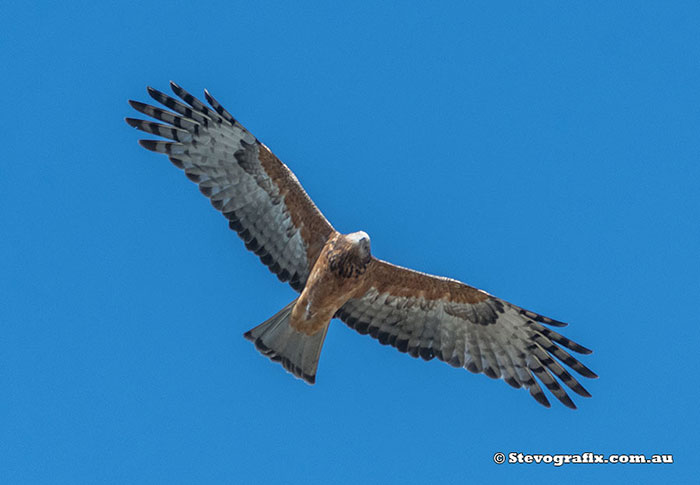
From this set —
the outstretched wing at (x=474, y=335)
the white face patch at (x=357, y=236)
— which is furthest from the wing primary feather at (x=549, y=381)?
the white face patch at (x=357, y=236)

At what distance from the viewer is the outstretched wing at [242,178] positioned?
39.6 ft

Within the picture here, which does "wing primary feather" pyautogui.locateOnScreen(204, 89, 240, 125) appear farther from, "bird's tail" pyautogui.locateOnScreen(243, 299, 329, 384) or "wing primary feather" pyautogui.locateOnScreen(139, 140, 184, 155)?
"bird's tail" pyautogui.locateOnScreen(243, 299, 329, 384)

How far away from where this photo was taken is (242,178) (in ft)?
40.2

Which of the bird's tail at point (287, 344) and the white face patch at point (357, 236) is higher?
the white face patch at point (357, 236)

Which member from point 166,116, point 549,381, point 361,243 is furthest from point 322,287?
point 549,381

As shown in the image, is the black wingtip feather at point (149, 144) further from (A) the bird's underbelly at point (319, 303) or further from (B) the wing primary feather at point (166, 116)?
(A) the bird's underbelly at point (319, 303)

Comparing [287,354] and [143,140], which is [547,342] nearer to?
[287,354]

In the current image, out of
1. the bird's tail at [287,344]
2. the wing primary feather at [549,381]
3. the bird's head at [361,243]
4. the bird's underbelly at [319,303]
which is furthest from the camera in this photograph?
the wing primary feather at [549,381]

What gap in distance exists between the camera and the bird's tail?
12.2 metres

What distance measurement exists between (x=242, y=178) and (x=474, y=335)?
10.8ft

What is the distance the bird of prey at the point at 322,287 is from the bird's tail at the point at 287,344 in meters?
0.01

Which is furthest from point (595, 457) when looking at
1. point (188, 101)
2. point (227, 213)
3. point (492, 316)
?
point (188, 101)

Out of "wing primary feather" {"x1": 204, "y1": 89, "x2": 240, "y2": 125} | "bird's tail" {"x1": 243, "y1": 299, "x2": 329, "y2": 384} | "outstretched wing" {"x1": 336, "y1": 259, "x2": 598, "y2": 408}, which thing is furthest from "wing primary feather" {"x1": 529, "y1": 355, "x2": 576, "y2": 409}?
"wing primary feather" {"x1": 204, "y1": 89, "x2": 240, "y2": 125}

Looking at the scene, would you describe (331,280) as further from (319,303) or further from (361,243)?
(361,243)
